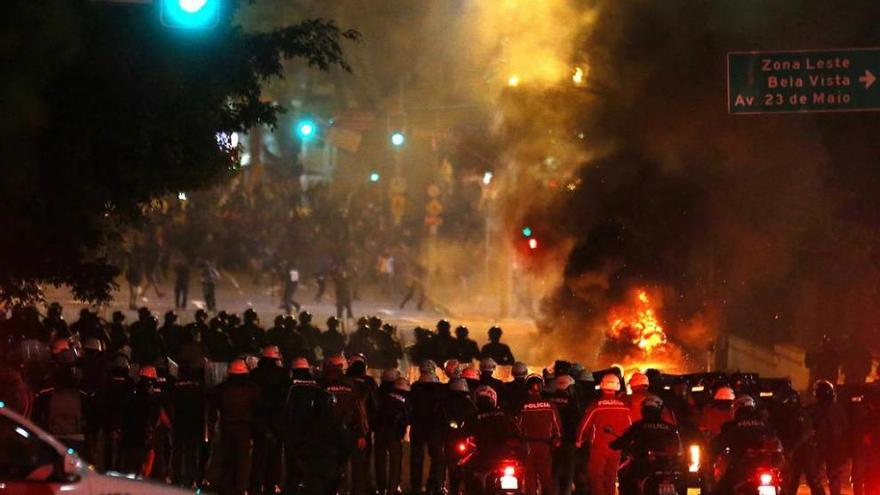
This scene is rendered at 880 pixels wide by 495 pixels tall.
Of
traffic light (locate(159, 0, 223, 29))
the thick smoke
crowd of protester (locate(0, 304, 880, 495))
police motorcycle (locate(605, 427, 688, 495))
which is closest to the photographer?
traffic light (locate(159, 0, 223, 29))

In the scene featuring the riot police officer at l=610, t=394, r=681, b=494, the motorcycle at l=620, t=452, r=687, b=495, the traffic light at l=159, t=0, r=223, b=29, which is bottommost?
the motorcycle at l=620, t=452, r=687, b=495

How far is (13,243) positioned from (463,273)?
119 ft

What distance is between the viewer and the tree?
43.5 feet

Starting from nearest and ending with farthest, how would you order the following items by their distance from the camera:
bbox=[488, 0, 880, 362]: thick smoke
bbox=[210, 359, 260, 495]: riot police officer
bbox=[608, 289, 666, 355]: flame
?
1. bbox=[210, 359, 260, 495]: riot police officer
2. bbox=[488, 0, 880, 362]: thick smoke
3. bbox=[608, 289, 666, 355]: flame

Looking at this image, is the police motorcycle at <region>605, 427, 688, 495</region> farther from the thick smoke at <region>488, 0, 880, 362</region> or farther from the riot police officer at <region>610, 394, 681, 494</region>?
the thick smoke at <region>488, 0, 880, 362</region>

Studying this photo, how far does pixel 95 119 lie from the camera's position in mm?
13898

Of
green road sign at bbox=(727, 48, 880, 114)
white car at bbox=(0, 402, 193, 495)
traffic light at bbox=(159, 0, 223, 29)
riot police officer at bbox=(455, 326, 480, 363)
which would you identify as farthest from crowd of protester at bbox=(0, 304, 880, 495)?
white car at bbox=(0, 402, 193, 495)

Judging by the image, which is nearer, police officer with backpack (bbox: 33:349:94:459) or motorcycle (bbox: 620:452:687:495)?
motorcycle (bbox: 620:452:687:495)

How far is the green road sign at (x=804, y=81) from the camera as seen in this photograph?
1791cm

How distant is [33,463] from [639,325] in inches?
986

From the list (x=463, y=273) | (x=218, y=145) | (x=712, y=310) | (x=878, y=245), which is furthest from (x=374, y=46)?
(x=218, y=145)

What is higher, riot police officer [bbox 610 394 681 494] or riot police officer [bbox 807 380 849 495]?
riot police officer [bbox 807 380 849 495]

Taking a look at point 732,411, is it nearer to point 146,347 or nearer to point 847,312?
point 146,347

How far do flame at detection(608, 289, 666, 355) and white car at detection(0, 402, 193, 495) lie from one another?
962 inches
